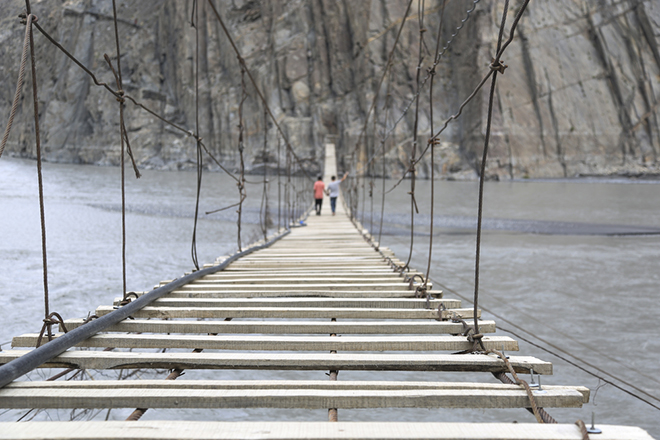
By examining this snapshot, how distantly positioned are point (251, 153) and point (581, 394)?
27865 millimetres

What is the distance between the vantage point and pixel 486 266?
22.2ft

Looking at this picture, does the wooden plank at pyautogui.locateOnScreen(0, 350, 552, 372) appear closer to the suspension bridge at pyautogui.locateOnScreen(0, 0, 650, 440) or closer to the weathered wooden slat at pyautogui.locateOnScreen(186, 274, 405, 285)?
the suspension bridge at pyautogui.locateOnScreen(0, 0, 650, 440)

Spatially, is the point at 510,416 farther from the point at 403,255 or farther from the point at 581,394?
the point at 403,255

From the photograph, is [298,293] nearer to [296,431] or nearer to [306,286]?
[306,286]

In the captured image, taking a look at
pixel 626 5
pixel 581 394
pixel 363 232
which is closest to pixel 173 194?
pixel 363 232

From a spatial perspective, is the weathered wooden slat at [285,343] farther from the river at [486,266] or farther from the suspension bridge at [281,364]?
the river at [486,266]

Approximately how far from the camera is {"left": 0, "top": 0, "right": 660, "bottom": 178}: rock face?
75.8 feet

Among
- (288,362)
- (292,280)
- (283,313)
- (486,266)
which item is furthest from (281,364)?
(486,266)

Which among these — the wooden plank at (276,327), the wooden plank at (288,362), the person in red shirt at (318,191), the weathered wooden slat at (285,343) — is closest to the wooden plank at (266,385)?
the wooden plank at (288,362)

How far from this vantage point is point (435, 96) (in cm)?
2445

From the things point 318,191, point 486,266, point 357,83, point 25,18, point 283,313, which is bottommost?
point 486,266

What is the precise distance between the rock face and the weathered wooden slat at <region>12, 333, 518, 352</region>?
1673 cm

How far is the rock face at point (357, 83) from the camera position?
2311cm

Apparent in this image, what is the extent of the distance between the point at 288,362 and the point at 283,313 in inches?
23.8
